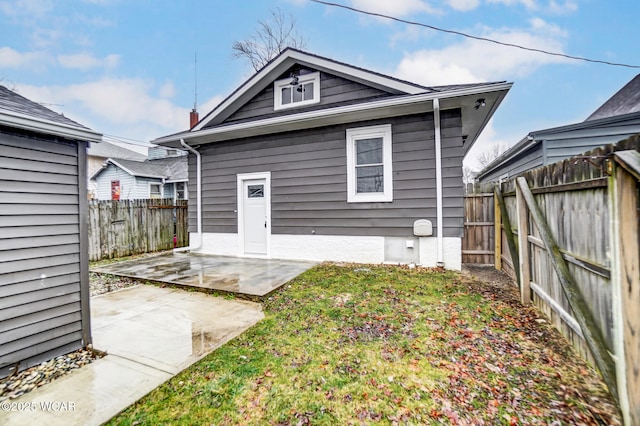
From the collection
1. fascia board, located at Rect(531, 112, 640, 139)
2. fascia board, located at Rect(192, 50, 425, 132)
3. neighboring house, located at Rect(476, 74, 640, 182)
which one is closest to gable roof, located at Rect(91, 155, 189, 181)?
fascia board, located at Rect(192, 50, 425, 132)

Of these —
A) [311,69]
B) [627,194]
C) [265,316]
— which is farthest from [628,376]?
[311,69]

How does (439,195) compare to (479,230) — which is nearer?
(439,195)

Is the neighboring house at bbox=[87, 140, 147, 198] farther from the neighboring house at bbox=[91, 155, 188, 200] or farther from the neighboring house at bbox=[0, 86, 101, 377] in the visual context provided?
the neighboring house at bbox=[0, 86, 101, 377]

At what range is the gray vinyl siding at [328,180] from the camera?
19.3 ft

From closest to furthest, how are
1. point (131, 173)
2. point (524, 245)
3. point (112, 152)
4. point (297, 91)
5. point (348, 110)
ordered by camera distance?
point (524, 245) → point (348, 110) → point (297, 91) → point (131, 173) → point (112, 152)

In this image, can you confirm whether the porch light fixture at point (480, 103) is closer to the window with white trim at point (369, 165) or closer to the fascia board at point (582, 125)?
the window with white trim at point (369, 165)

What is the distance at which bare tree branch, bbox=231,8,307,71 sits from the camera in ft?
46.9

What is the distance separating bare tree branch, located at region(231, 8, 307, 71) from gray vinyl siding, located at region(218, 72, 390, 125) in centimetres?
845

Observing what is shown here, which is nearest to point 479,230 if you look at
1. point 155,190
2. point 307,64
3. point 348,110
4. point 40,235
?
point 348,110

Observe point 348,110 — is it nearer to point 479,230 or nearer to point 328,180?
point 328,180

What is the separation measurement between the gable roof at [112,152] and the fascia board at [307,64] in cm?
2524

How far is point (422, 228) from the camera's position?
5.99 metres

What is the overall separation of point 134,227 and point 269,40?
11695 mm

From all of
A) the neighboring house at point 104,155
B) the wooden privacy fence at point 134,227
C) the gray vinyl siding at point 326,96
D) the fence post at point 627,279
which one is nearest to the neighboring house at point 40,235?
the fence post at point 627,279
